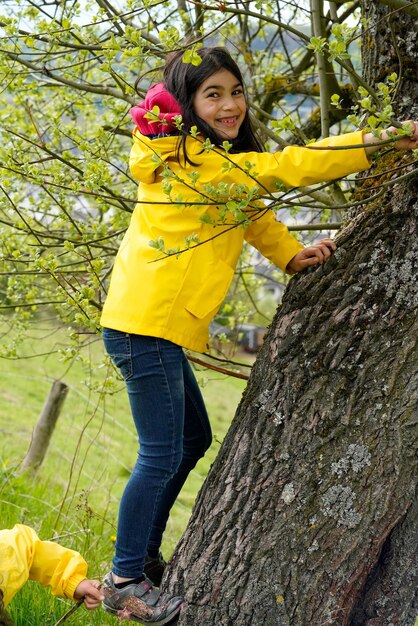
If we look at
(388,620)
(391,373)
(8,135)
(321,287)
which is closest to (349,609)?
(388,620)

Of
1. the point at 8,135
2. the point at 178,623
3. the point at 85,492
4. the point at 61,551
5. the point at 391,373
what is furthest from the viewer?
the point at 85,492

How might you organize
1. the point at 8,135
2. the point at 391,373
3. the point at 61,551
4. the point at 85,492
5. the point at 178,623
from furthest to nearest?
the point at 85,492
the point at 8,135
the point at 61,551
the point at 178,623
the point at 391,373

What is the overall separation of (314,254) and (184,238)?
43 cm

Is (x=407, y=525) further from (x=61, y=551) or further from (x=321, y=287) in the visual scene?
(x=61, y=551)

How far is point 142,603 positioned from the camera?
2520 mm

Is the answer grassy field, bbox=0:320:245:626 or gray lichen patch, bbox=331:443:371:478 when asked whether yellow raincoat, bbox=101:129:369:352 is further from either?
grassy field, bbox=0:320:245:626

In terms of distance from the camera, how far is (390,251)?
243cm

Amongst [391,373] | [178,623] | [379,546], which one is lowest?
[178,623]

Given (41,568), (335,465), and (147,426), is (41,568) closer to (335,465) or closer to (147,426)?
(147,426)

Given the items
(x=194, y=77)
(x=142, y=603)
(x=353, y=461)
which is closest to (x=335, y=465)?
(x=353, y=461)

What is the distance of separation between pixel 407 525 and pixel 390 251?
77cm

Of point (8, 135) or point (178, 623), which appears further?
point (8, 135)

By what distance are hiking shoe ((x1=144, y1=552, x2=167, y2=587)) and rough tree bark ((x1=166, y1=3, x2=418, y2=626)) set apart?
355 mm

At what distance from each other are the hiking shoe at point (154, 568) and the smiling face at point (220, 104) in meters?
1.40
